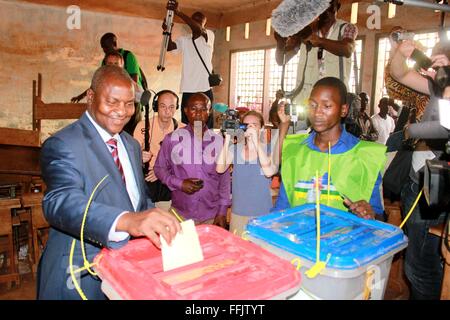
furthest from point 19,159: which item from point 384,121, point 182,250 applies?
point 384,121

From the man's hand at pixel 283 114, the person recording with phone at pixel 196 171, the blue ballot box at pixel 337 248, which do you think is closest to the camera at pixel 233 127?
the person recording with phone at pixel 196 171

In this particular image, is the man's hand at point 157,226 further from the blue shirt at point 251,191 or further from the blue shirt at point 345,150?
the blue shirt at point 251,191

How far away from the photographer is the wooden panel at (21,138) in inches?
175

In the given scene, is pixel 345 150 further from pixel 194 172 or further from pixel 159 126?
pixel 159 126

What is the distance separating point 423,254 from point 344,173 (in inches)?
29.7

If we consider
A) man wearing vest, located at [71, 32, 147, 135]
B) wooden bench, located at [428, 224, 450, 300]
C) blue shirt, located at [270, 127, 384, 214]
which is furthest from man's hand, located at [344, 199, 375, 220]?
man wearing vest, located at [71, 32, 147, 135]

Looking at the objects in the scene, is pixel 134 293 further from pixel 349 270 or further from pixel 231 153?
pixel 231 153

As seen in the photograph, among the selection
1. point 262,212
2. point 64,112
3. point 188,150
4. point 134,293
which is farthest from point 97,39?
point 134,293

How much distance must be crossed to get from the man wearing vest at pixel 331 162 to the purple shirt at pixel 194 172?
1091mm

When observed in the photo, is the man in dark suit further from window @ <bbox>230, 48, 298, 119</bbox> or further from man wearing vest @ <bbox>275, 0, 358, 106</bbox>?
window @ <bbox>230, 48, 298, 119</bbox>

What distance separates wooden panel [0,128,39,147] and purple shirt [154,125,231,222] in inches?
79.0

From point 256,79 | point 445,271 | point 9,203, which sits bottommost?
point 9,203

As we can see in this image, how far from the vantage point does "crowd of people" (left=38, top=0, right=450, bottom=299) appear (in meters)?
1.55

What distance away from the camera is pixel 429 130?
50.8 inches
